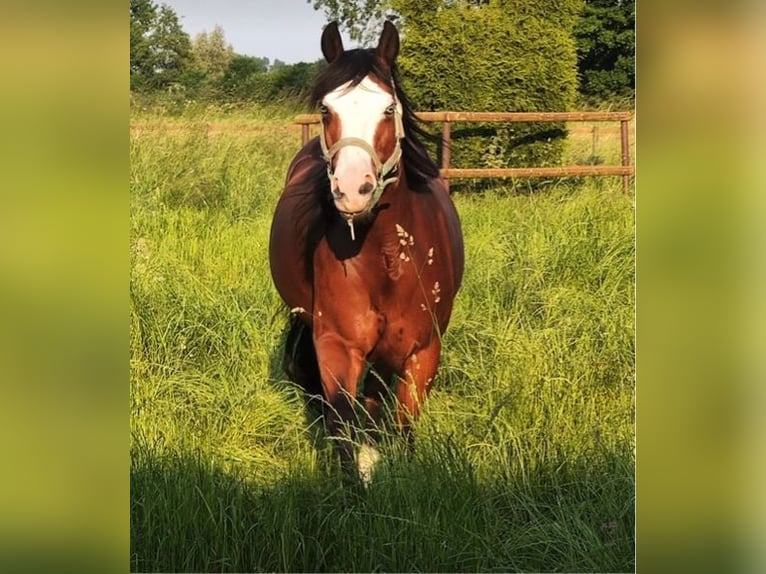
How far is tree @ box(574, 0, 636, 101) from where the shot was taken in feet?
10.3

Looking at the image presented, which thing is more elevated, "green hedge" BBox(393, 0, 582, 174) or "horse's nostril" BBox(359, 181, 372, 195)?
"green hedge" BBox(393, 0, 582, 174)

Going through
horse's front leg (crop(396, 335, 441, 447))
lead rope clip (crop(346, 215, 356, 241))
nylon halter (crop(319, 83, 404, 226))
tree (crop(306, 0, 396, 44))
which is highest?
tree (crop(306, 0, 396, 44))

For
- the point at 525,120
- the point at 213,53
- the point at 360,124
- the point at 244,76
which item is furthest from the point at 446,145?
the point at 213,53

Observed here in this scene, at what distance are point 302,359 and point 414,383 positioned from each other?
500mm

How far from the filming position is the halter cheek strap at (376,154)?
2.74m

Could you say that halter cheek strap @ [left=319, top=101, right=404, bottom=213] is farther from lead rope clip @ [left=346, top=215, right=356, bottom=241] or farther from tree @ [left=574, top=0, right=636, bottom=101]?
tree @ [left=574, top=0, right=636, bottom=101]

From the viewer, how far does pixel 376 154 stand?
2.77 m

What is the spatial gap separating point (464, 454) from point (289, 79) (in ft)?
4.64

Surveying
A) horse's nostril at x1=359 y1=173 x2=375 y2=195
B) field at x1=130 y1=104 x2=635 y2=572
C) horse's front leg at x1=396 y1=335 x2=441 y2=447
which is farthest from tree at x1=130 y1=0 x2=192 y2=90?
horse's front leg at x1=396 y1=335 x2=441 y2=447

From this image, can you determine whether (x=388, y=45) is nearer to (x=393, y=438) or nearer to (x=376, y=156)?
(x=376, y=156)
